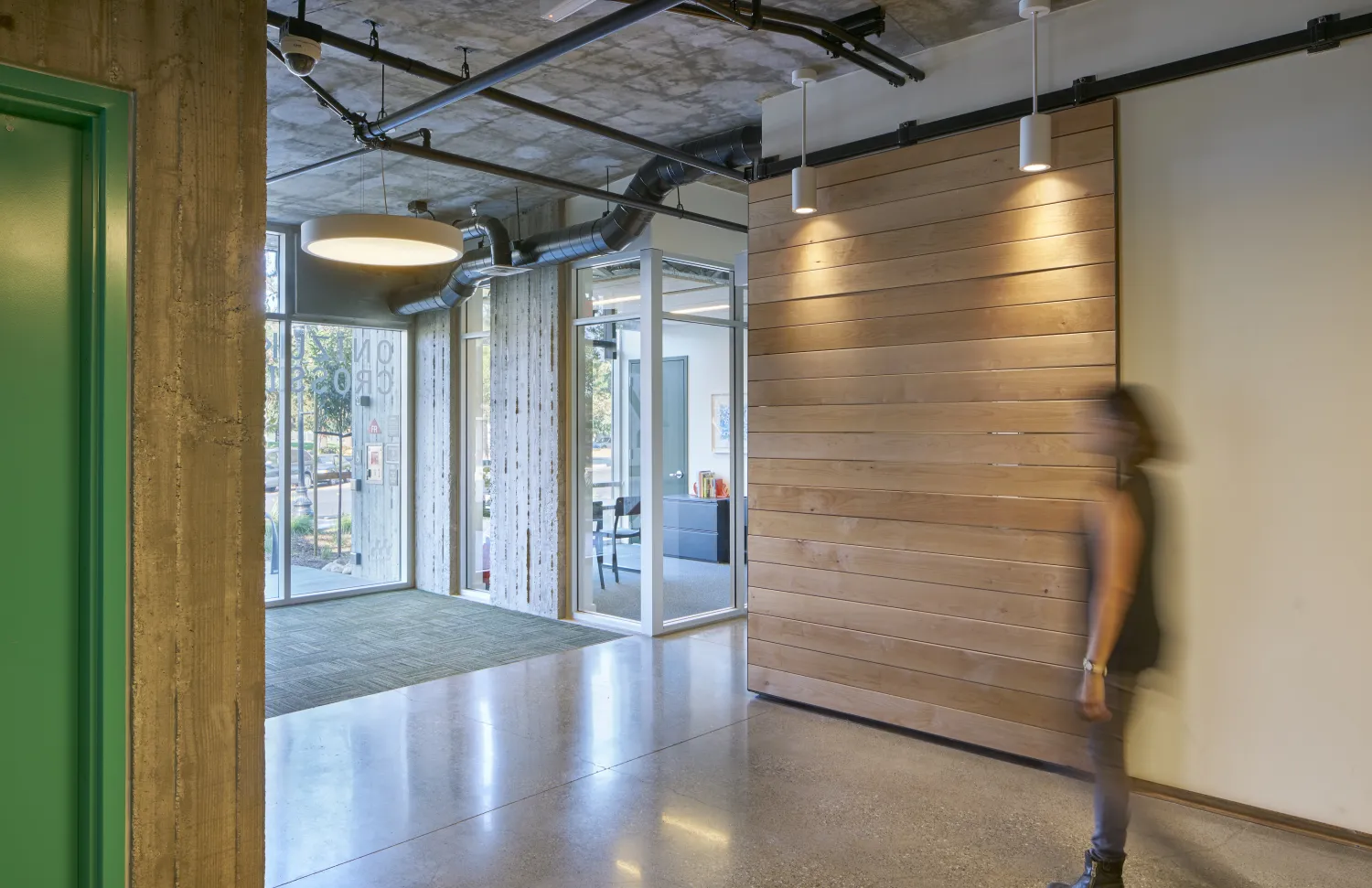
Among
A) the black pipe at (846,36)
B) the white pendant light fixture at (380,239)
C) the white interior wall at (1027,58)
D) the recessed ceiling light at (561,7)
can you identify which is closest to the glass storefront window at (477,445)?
the white pendant light fixture at (380,239)

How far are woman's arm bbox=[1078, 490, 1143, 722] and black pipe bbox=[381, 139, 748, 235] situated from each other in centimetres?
395

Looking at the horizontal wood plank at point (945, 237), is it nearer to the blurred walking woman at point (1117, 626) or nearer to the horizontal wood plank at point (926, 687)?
the blurred walking woman at point (1117, 626)

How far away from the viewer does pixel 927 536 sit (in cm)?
477

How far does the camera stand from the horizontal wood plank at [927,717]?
4293 millimetres

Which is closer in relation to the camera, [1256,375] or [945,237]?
[1256,375]

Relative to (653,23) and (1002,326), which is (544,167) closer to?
(653,23)

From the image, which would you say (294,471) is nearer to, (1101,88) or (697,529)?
(697,529)

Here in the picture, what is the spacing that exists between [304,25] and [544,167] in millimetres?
3162

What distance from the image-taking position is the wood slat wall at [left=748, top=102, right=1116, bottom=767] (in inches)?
168

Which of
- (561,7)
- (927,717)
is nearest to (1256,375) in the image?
(927,717)

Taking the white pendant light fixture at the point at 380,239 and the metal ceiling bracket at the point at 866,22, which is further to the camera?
the white pendant light fixture at the point at 380,239

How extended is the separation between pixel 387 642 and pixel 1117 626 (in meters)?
5.65

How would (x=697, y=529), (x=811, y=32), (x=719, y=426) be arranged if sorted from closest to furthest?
(x=811, y=32)
(x=697, y=529)
(x=719, y=426)

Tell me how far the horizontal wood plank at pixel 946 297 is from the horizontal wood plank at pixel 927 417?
1.59 feet
